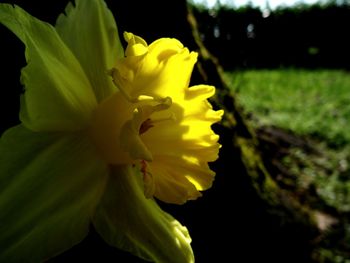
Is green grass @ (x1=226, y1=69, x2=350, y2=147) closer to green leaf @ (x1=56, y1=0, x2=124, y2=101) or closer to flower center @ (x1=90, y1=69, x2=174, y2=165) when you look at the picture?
green leaf @ (x1=56, y1=0, x2=124, y2=101)

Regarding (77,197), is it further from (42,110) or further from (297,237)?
(297,237)

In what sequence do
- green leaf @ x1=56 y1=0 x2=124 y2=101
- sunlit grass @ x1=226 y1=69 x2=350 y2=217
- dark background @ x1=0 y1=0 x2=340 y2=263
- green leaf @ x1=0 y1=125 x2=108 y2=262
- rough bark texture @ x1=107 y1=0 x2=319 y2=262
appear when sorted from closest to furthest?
green leaf @ x1=0 y1=125 x2=108 y2=262
green leaf @ x1=56 y1=0 x2=124 y2=101
dark background @ x1=0 y1=0 x2=340 y2=263
rough bark texture @ x1=107 y1=0 x2=319 y2=262
sunlit grass @ x1=226 y1=69 x2=350 y2=217

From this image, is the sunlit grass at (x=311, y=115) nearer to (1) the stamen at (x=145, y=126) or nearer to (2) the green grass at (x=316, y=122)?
(2) the green grass at (x=316, y=122)

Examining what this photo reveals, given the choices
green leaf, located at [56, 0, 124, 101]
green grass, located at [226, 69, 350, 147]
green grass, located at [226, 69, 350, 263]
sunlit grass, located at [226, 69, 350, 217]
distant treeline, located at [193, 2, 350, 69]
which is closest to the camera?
green leaf, located at [56, 0, 124, 101]

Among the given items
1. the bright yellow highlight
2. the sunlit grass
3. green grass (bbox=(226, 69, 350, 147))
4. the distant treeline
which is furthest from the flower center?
the distant treeline

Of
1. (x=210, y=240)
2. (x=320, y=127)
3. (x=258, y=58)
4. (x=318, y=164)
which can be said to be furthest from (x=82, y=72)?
(x=258, y=58)

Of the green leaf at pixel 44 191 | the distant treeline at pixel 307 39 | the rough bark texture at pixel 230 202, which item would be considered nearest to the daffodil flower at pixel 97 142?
the green leaf at pixel 44 191
